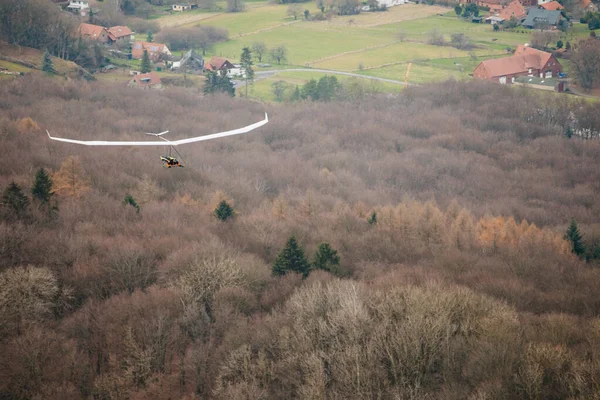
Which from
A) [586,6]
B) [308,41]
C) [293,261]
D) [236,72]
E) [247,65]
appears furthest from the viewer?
[586,6]

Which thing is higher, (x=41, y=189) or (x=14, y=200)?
(x=14, y=200)

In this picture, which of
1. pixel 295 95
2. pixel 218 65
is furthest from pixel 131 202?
pixel 218 65

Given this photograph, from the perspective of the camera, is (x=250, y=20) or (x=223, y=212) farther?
(x=250, y=20)

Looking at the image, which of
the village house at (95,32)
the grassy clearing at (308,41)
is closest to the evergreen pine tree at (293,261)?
the grassy clearing at (308,41)

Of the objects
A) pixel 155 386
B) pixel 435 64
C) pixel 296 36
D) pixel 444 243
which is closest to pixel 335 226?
pixel 444 243

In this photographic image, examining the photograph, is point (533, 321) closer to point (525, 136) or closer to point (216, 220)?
point (216, 220)

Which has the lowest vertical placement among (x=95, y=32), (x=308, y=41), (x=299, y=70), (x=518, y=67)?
(x=299, y=70)

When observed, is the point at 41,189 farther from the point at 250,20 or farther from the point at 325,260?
the point at 250,20
